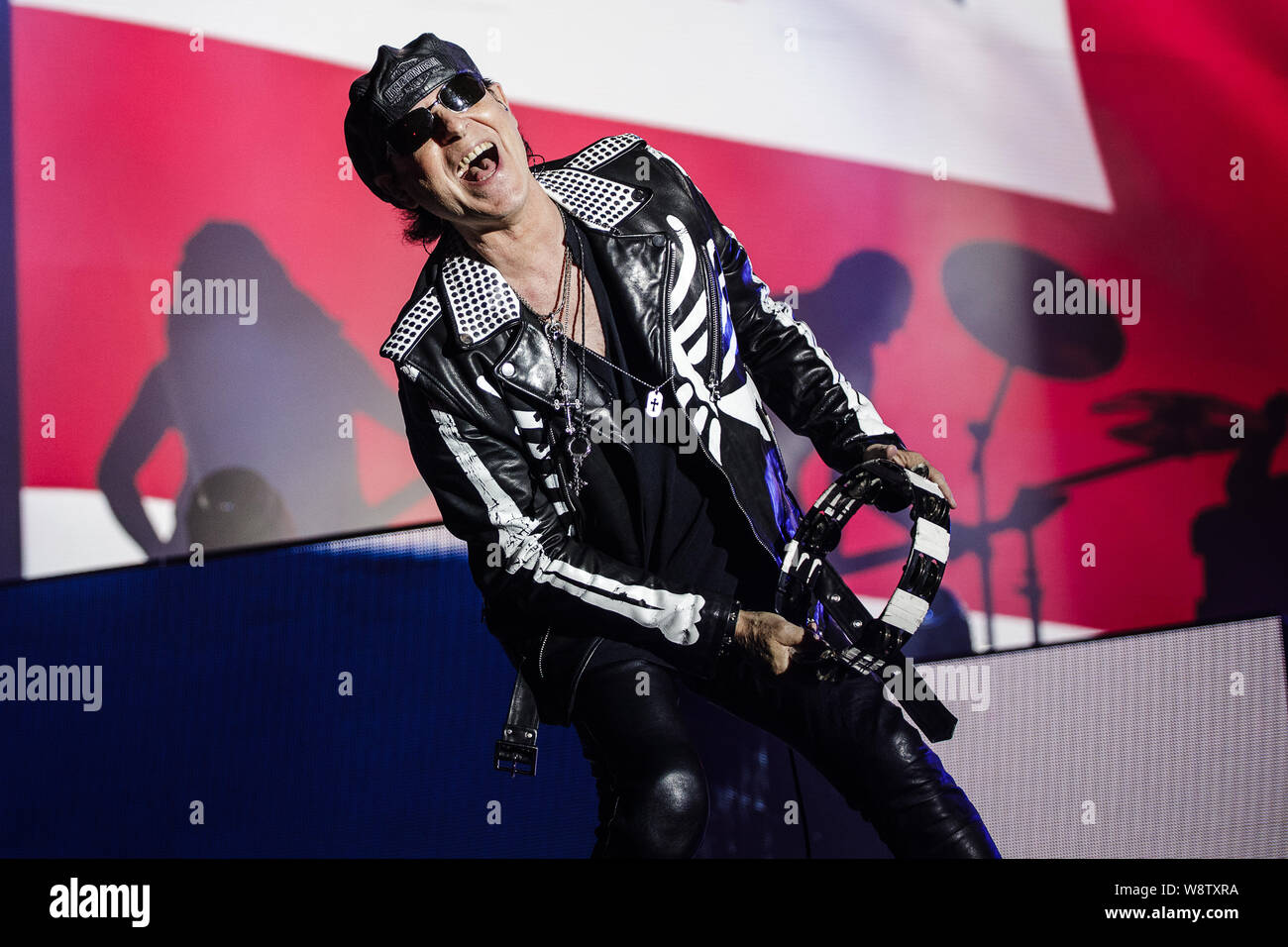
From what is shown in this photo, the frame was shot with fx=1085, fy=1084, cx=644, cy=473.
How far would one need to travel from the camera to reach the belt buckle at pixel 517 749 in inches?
77.8

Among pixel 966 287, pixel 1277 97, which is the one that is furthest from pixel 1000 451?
pixel 1277 97

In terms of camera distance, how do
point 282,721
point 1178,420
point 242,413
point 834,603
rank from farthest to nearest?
point 1178,420 → point 242,413 → point 282,721 → point 834,603

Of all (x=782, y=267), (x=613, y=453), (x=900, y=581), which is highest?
(x=782, y=267)

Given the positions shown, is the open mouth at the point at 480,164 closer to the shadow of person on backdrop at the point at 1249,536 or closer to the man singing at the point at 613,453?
the man singing at the point at 613,453

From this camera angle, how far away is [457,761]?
272cm

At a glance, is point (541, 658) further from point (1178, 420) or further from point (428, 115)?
point (1178, 420)


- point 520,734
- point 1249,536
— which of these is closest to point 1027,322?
point 1249,536

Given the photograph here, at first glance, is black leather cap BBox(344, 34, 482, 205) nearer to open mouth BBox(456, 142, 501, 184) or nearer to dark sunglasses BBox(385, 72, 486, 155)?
dark sunglasses BBox(385, 72, 486, 155)

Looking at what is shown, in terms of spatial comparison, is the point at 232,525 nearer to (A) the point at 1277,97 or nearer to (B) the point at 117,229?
(B) the point at 117,229

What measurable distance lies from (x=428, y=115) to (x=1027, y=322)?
2126 mm

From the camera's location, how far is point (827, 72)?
331 centimetres

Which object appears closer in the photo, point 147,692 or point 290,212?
point 147,692

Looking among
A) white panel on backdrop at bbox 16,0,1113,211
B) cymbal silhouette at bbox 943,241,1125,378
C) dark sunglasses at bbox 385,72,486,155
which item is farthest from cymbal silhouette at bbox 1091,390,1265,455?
dark sunglasses at bbox 385,72,486,155
